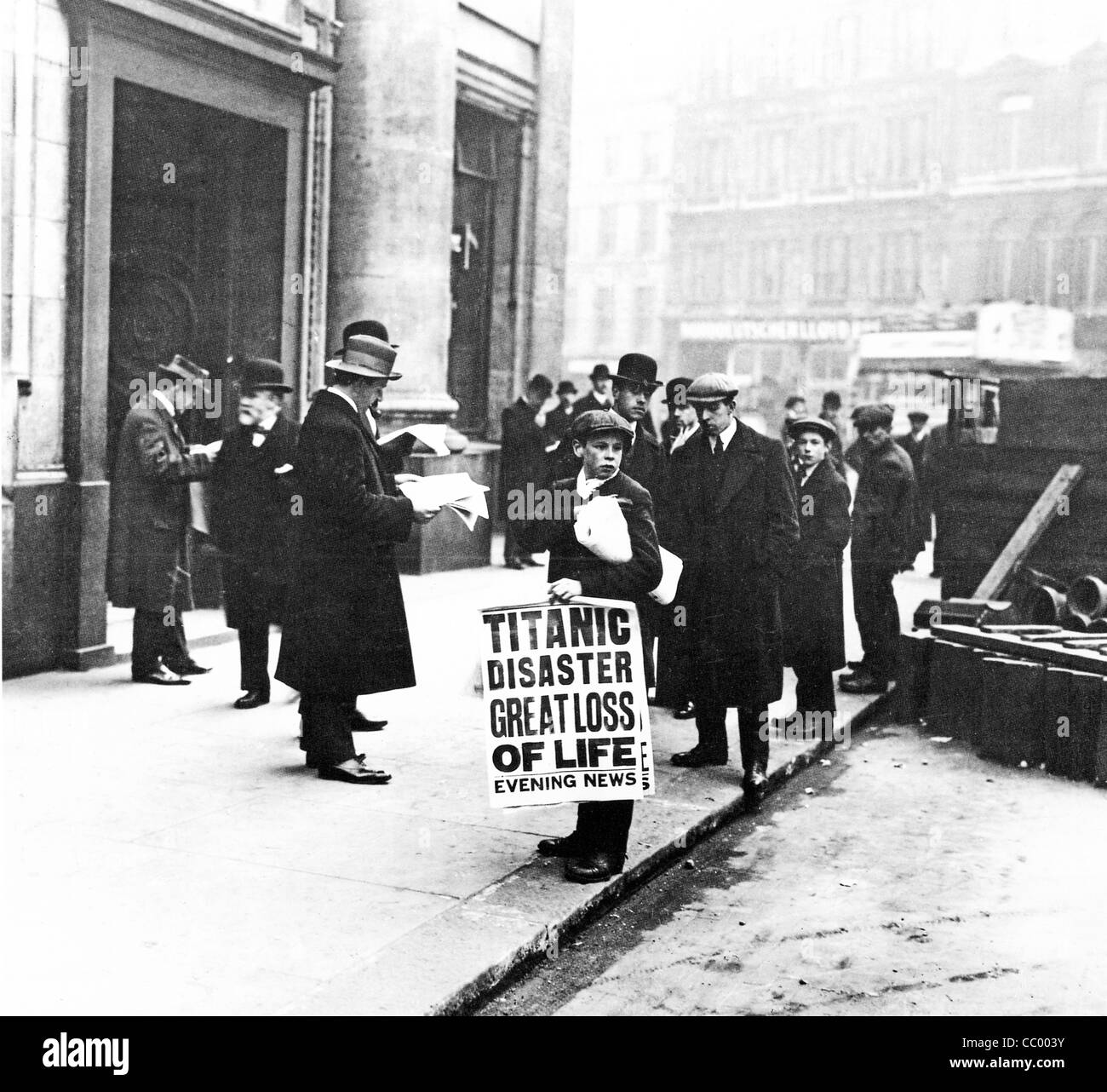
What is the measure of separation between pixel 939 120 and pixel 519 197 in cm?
3311

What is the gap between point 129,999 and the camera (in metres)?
4.21

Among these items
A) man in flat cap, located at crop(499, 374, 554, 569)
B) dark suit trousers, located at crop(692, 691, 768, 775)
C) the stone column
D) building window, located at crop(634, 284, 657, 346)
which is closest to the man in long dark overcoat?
dark suit trousers, located at crop(692, 691, 768, 775)

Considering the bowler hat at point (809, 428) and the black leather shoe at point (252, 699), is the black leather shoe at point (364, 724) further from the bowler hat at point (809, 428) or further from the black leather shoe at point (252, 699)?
the bowler hat at point (809, 428)

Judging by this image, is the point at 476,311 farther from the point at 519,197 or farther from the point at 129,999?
the point at 129,999

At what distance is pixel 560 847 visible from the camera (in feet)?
19.1

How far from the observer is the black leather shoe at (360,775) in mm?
6859

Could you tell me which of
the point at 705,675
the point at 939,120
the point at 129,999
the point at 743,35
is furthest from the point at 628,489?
the point at 743,35

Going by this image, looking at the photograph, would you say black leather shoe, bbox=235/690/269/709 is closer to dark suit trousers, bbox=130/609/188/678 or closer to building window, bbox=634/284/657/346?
dark suit trousers, bbox=130/609/188/678

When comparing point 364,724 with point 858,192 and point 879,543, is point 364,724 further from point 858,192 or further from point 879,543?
point 858,192

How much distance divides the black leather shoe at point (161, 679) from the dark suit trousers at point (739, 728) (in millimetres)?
3407

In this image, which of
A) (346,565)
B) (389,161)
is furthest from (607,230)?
(346,565)

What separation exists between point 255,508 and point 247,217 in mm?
4801
